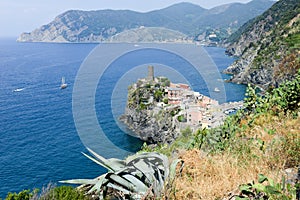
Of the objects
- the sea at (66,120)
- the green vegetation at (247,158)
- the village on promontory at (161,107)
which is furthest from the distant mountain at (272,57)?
the green vegetation at (247,158)

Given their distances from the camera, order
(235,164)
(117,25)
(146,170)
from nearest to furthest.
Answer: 1. (146,170)
2. (235,164)
3. (117,25)

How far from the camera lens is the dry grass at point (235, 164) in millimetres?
2109

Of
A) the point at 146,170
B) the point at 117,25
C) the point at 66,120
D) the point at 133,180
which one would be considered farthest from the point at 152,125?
the point at 117,25

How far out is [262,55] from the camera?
1977 inches

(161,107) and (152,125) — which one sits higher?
(161,107)

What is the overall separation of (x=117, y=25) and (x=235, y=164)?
124m

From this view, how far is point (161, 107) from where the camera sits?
28203 millimetres

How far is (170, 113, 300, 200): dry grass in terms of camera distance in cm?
211

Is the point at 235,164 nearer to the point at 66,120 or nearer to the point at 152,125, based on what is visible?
the point at 152,125

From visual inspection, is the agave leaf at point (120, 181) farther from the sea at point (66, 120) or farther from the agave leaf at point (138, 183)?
the sea at point (66, 120)

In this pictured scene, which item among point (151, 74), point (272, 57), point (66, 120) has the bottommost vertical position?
point (66, 120)

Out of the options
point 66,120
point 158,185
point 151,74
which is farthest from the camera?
point 66,120

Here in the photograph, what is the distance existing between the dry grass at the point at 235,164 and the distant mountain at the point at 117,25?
10480cm

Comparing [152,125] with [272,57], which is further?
[272,57]
